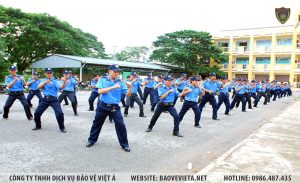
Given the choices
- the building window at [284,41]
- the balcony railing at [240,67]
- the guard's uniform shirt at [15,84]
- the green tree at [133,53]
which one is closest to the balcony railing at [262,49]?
the building window at [284,41]

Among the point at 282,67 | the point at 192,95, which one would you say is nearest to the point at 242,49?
the point at 282,67

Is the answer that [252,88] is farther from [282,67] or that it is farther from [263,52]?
[263,52]

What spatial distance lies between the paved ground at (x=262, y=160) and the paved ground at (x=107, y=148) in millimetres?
405

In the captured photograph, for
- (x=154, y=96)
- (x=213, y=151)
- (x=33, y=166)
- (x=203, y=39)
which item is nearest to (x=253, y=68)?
(x=203, y=39)

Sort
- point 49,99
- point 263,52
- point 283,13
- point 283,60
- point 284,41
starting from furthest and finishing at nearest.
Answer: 1. point 263,52
2. point 283,60
3. point 284,41
4. point 283,13
5. point 49,99

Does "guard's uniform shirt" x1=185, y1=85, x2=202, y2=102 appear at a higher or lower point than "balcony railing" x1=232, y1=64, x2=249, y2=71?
lower

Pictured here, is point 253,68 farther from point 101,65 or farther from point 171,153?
point 171,153

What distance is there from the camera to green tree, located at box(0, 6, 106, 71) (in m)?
29.1

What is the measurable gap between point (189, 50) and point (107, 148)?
34.1 m

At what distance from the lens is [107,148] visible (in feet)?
19.4

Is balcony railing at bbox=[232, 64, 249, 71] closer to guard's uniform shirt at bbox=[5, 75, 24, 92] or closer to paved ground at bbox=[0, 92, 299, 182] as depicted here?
paved ground at bbox=[0, 92, 299, 182]

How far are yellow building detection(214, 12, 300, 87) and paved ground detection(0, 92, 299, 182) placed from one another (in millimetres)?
34365

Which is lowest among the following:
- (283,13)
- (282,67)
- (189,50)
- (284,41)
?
(282,67)

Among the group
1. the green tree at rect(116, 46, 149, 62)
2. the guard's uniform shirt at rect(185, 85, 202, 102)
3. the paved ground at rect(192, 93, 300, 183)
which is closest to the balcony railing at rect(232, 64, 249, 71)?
the green tree at rect(116, 46, 149, 62)
